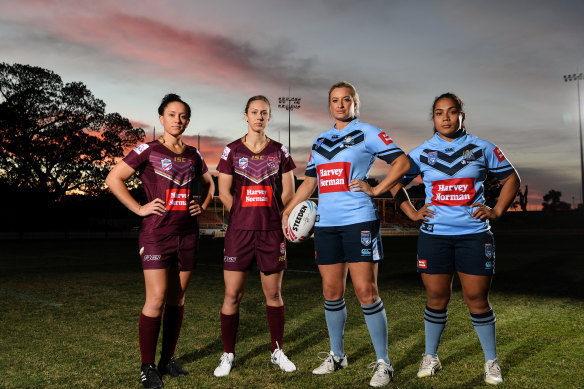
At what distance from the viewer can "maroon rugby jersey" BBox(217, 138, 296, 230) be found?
436 cm

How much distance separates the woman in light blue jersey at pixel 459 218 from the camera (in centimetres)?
396

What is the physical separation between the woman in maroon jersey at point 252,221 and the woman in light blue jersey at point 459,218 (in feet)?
4.13

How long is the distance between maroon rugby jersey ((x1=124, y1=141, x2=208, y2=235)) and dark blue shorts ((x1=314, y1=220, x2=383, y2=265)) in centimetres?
115

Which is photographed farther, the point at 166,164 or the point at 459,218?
the point at 166,164

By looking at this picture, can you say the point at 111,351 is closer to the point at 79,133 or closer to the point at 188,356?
the point at 188,356

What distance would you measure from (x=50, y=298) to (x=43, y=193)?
34815mm

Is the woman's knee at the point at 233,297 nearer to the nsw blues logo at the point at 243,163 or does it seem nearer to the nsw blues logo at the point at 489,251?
the nsw blues logo at the point at 243,163

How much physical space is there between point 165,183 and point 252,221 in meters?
0.81

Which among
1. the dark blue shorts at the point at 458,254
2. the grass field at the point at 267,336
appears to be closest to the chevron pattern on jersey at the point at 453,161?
the dark blue shorts at the point at 458,254

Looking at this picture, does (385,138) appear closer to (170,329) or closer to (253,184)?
(253,184)

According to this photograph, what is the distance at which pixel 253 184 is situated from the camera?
174 inches

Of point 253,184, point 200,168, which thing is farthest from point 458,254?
point 200,168

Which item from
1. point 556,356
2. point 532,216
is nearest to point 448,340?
point 556,356

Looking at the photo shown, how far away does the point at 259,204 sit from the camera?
14.4 feet
